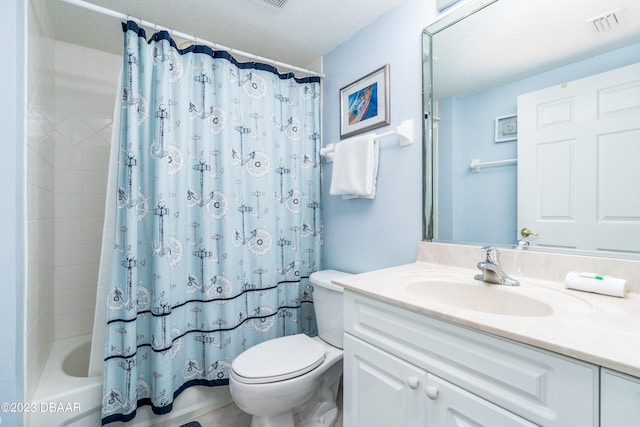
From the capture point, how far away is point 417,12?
134 centimetres

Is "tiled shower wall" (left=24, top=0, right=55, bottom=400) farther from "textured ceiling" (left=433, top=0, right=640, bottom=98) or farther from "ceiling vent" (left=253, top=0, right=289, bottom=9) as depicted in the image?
"textured ceiling" (left=433, top=0, right=640, bottom=98)

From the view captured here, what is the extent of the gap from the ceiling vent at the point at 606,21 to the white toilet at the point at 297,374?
53.7 inches

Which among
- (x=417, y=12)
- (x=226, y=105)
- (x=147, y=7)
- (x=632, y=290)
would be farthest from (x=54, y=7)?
(x=632, y=290)

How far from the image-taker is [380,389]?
2.92ft

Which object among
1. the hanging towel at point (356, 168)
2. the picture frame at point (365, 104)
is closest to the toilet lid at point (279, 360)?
the hanging towel at point (356, 168)

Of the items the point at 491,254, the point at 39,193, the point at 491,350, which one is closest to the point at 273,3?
the point at 39,193

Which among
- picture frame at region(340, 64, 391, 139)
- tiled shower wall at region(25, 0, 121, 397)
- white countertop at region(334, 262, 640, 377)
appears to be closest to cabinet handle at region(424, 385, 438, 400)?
white countertop at region(334, 262, 640, 377)

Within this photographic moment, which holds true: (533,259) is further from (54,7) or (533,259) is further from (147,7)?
(54,7)

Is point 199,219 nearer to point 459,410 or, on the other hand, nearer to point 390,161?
point 390,161

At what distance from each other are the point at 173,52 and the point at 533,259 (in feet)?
5.88

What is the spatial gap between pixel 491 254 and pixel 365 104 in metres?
1.01

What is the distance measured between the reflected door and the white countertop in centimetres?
19

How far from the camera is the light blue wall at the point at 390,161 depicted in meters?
1.36

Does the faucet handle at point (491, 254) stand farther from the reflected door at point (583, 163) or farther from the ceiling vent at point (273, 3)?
the ceiling vent at point (273, 3)
